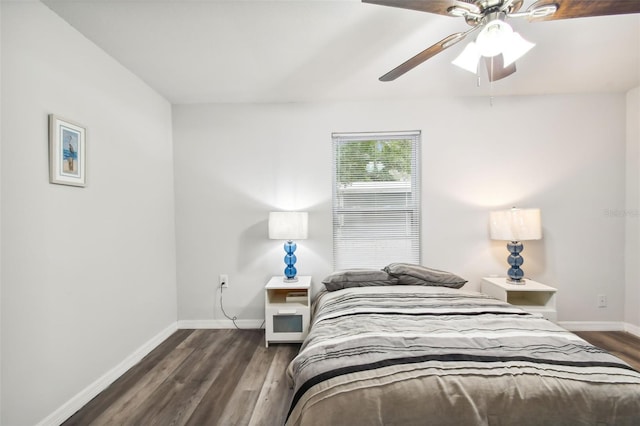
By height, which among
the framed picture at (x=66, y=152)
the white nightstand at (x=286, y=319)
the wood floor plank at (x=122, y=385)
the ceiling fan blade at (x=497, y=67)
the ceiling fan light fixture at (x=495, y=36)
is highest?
the ceiling fan blade at (x=497, y=67)

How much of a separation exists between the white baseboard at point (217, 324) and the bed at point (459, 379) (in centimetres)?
157

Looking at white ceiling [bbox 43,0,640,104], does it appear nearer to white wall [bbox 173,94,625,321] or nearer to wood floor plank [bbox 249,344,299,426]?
white wall [bbox 173,94,625,321]

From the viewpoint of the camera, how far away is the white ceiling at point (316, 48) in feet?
5.34

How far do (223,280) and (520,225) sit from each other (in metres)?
2.88

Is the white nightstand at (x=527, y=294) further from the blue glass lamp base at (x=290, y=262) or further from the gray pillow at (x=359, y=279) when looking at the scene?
the blue glass lamp base at (x=290, y=262)

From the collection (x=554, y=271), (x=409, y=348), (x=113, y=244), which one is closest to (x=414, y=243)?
(x=554, y=271)

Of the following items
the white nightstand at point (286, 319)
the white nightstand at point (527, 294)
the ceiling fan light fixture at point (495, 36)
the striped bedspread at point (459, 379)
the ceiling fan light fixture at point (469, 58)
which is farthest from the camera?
the white nightstand at point (286, 319)

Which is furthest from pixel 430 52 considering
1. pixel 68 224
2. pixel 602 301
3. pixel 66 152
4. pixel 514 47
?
pixel 602 301

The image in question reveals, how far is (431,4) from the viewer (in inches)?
46.8

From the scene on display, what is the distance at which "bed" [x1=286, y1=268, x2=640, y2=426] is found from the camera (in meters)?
0.99

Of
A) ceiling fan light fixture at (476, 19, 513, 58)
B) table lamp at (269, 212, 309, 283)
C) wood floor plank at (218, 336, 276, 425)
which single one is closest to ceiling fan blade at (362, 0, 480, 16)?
ceiling fan light fixture at (476, 19, 513, 58)

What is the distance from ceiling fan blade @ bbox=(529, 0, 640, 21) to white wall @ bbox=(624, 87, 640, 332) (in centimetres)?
221

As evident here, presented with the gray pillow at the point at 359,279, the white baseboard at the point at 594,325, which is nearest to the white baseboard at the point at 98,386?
the gray pillow at the point at 359,279

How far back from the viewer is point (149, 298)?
2428mm
